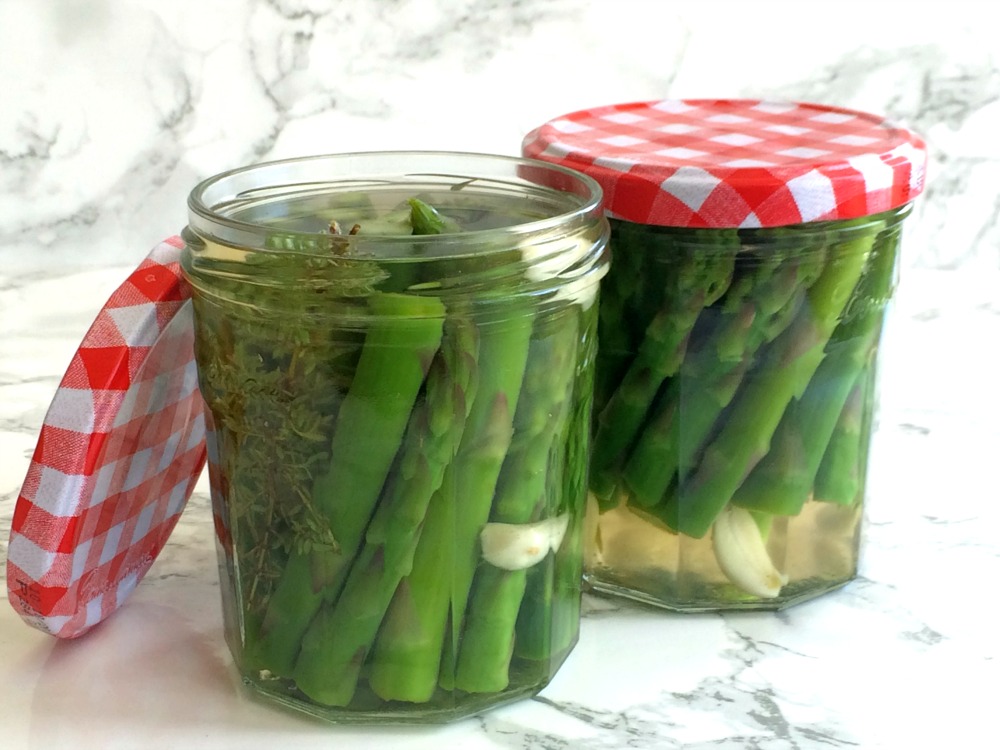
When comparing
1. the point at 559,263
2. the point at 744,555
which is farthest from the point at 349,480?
the point at 744,555

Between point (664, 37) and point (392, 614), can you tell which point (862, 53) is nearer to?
point (664, 37)

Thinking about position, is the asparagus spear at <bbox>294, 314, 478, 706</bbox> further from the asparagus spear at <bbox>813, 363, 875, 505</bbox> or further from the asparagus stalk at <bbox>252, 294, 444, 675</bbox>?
the asparagus spear at <bbox>813, 363, 875, 505</bbox>

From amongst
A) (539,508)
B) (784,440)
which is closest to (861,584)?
(784,440)

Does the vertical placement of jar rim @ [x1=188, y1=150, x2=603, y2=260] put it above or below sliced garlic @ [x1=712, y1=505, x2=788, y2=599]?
above

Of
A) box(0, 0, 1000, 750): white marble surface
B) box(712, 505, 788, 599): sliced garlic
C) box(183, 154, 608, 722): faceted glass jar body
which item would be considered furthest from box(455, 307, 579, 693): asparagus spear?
box(0, 0, 1000, 750): white marble surface

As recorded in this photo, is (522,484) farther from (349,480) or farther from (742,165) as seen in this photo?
(742,165)

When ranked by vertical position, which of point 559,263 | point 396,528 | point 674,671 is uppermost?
point 559,263
